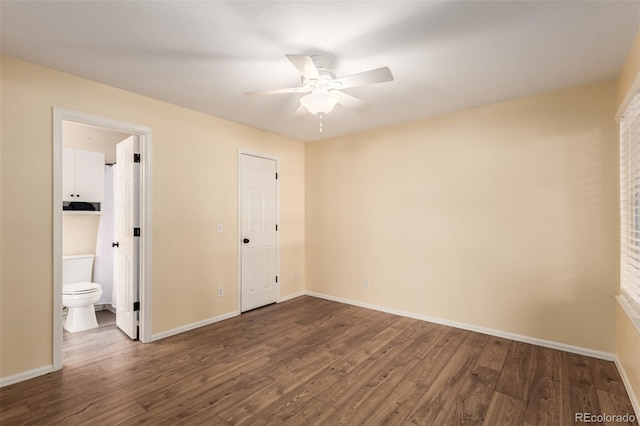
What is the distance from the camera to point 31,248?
247cm

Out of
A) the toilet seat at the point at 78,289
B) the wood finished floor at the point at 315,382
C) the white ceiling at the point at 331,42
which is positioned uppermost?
A: the white ceiling at the point at 331,42

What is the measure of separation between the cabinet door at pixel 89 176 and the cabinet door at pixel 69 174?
1.2 inches

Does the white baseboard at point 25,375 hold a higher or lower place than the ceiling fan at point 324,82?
lower

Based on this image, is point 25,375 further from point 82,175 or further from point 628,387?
point 628,387

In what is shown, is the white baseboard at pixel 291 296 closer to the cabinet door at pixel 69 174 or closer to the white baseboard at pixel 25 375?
the white baseboard at pixel 25 375

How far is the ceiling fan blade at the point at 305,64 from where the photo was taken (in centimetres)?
185

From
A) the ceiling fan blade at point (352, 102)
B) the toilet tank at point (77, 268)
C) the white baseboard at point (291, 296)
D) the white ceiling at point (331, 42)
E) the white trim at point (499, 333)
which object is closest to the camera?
the white ceiling at point (331, 42)

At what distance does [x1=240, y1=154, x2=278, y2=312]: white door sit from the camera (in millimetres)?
4184

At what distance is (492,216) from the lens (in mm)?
3363

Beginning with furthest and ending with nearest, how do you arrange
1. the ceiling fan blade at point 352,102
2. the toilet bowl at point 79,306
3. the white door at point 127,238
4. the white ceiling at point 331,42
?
1. the toilet bowl at point 79,306
2. the white door at point 127,238
3. the ceiling fan blade at point 352,102
4. the white ceiling at point 331,42

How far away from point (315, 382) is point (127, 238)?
2505 millimetres

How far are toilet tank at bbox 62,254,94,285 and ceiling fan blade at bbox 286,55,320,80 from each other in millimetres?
3897

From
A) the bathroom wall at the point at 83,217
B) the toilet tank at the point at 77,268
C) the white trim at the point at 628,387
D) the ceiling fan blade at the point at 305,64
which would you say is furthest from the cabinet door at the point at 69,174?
the white trim at the point at 628,387

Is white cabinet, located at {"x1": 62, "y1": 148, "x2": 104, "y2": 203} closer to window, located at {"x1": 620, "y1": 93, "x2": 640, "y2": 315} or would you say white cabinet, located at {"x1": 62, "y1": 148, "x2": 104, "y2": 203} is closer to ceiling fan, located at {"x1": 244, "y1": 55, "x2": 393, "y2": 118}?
ceiling fan, located at {"x1": 244, "y1": 55, "x2": 393, "y2": 118}
